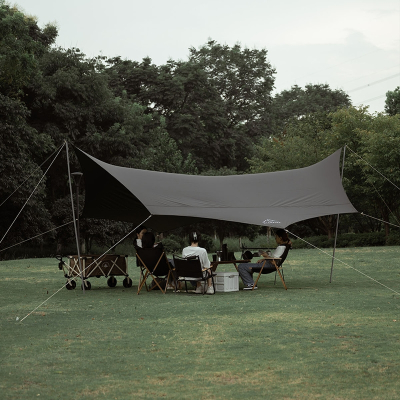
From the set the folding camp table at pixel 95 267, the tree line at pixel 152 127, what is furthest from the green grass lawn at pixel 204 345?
the tree line at pixel 152 127

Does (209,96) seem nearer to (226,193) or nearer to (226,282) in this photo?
(226,193)

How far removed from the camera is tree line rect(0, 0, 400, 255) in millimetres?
24391

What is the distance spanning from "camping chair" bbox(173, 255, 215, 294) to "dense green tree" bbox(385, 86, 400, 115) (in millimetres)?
30889

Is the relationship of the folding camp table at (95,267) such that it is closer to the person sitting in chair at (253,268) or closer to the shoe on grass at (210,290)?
the shoe on grass at (210,290)

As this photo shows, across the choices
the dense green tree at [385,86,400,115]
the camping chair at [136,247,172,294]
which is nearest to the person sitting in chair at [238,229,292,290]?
the camping chair at [136,247,172,294]

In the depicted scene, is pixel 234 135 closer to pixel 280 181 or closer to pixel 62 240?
pixel 62 240

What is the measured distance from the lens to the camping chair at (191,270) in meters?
10.6

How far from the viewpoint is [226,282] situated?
11.3m

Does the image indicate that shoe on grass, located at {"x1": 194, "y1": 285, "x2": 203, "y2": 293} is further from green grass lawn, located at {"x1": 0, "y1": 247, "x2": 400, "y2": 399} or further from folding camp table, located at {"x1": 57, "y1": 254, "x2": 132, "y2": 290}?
folding camp table, located at {"x1": 57, "y1": 254, "x2": 132, "y2": 290}

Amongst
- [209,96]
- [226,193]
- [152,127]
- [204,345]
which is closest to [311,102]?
[209,96]

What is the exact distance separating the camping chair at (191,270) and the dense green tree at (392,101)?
30.9 meters

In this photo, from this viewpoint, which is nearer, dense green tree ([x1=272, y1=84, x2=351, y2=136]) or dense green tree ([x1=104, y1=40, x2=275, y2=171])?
dense green tree ([x1=104, y1=40, x2=275, y2=171])

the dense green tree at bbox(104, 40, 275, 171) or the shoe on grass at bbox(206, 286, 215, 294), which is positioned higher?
the dense green tree at bbox(104, 40, 275, 171)

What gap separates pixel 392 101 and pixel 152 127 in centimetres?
1497
